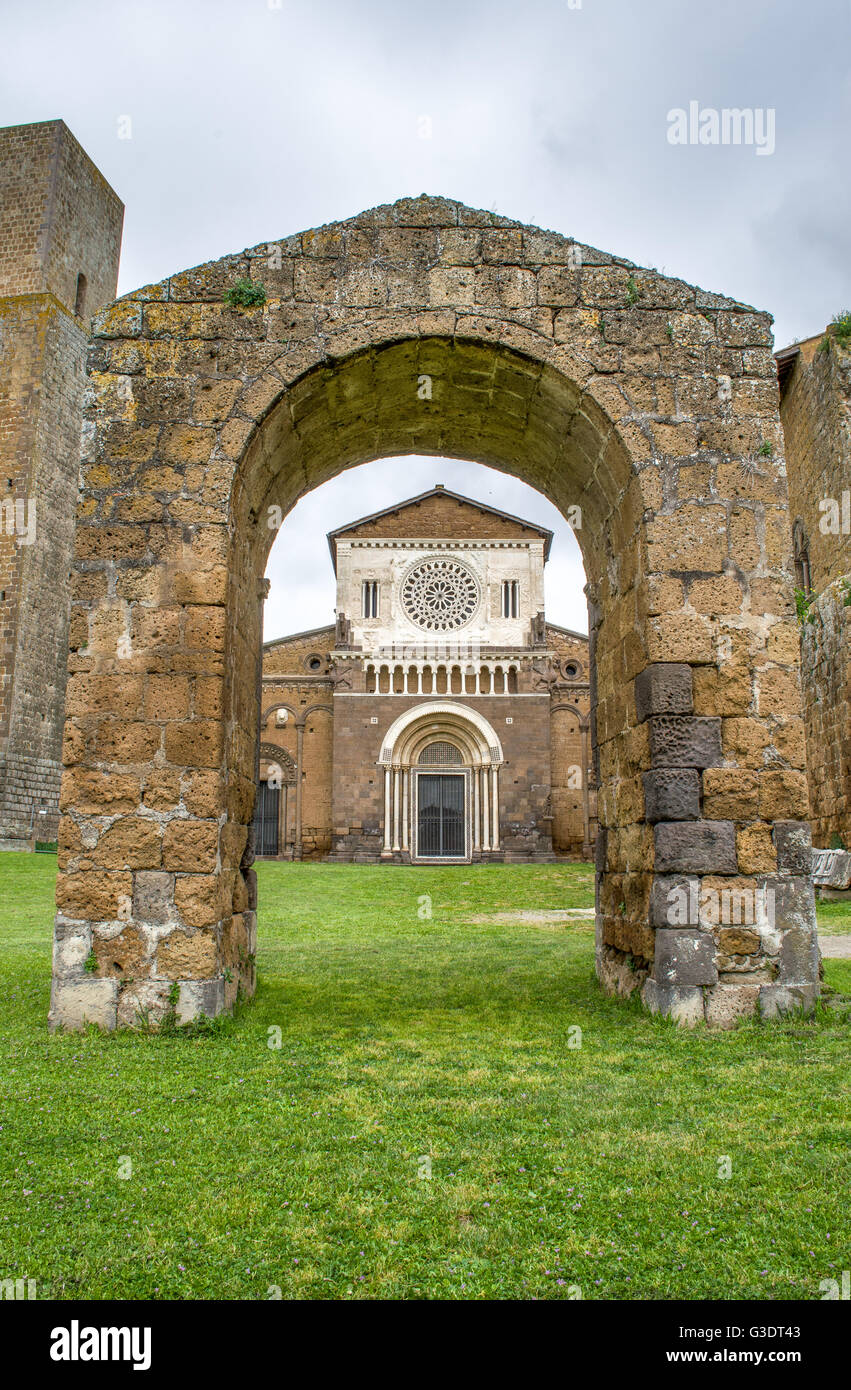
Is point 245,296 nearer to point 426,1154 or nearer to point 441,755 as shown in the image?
point 426,1154

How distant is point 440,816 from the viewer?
3209cm

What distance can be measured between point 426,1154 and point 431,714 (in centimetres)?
2849

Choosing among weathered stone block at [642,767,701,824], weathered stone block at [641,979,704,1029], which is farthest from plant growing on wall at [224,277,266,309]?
weathered stone block at [641,979,704,1029]

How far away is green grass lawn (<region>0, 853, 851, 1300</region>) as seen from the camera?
280cm

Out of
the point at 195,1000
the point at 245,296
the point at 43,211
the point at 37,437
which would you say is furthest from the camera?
the point at 43,211

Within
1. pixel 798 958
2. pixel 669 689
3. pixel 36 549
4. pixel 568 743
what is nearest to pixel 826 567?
pixel 669 689

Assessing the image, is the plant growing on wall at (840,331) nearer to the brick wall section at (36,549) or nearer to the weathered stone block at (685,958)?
the weathered stone block at (685,958)

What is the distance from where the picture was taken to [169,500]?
6.54 meters

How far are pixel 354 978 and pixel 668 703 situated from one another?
3.94m

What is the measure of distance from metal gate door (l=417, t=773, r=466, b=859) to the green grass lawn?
81.6 feet

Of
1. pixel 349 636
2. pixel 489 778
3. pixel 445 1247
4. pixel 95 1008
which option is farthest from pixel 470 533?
pixel 445 1247

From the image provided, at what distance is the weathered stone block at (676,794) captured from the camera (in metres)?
6.12

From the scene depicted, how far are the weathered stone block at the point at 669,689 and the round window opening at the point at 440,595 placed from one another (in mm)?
27003

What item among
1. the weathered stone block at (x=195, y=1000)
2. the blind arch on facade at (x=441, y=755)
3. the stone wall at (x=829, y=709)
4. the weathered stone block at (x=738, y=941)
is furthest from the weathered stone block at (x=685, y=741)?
the blind arch on facade at (x=441, y=755)
